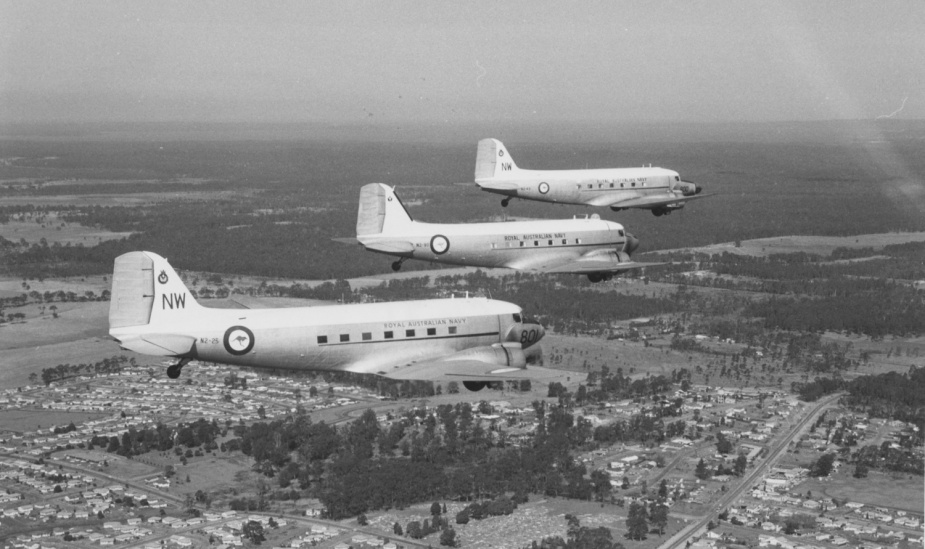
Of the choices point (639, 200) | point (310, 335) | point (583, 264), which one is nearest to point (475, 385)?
point (310, 335)

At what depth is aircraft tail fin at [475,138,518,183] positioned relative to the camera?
263ft

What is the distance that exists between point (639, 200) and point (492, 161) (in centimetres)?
1052

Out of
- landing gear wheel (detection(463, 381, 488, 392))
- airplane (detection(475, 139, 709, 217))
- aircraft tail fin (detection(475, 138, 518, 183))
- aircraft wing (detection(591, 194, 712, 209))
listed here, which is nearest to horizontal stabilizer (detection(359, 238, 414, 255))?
airplane (detection(475, 139, 709, 217))

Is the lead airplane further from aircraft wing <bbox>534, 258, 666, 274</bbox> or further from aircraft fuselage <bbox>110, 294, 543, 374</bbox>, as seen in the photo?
aircraft wing <bbox>534, 258, 666, 274</bbox>

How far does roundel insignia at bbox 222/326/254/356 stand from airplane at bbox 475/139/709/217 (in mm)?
26879

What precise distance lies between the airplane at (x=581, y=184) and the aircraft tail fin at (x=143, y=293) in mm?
29186

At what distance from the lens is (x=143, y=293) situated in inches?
2044

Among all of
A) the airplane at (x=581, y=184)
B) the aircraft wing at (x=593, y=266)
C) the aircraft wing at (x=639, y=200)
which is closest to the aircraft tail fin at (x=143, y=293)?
the aircraft wing at (x=593, y=266)

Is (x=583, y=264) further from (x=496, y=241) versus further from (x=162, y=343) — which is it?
(x=162, y=343)

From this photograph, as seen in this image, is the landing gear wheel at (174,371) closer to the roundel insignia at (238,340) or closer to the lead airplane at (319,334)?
the lead airplane at (319,334)

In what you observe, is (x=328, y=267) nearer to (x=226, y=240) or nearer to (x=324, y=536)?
(x=226, y=240)

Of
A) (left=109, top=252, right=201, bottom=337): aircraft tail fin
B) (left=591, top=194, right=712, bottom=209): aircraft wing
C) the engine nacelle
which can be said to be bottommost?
the engine nacelle

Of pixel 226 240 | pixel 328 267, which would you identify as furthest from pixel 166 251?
pixel 328 267

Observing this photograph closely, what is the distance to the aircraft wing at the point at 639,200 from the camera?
253ft
